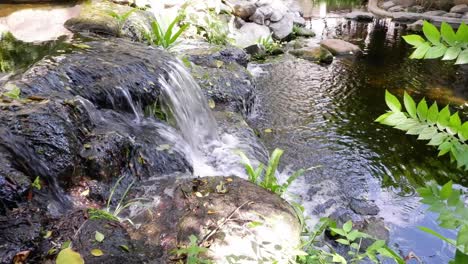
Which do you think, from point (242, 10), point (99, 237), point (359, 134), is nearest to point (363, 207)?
point (359, 134)

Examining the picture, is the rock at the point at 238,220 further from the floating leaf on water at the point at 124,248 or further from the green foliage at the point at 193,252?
the floating leaf on water at the point at 124,248

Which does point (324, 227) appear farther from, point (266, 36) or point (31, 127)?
point (266, 36)

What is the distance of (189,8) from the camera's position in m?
9.83

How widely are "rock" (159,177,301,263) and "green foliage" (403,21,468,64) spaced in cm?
175

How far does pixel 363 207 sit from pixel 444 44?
367 cm

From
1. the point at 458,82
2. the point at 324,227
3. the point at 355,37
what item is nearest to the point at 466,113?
the point at 458,82

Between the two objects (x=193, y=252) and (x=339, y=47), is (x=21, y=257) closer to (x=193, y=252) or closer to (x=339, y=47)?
(x=193, y=252)

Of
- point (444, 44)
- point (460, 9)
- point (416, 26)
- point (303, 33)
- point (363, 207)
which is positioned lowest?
point (363, 207)

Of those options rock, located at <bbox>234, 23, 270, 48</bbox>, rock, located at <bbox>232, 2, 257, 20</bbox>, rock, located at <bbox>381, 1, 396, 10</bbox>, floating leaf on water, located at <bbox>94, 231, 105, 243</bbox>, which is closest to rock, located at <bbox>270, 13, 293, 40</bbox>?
rock, located at <bbox>234, 23, 270, 48</bbox>

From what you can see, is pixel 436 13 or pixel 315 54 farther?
pixel 436 13

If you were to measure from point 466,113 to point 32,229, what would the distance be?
7006 millimetres

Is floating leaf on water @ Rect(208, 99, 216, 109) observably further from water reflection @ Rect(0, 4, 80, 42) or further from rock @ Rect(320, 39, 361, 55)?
rock @ Rect(320, 39, 361, 55)

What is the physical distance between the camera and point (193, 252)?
216cm

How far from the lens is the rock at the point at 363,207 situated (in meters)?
4.20
